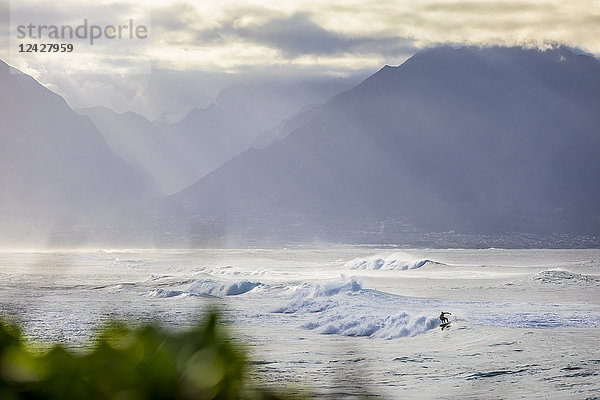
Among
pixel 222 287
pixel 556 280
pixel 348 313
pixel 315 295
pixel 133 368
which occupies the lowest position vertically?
pixel 556 280

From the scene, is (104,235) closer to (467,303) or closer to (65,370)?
(467,303)

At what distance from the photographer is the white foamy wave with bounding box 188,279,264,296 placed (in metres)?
51.5

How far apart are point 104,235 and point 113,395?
176 meters

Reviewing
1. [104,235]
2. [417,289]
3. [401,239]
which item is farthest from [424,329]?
[104,235]

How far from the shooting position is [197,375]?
59 centimetres

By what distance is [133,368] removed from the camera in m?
0.60

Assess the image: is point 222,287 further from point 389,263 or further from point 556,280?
point 389,263

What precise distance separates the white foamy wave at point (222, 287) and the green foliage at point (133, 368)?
50.6 m

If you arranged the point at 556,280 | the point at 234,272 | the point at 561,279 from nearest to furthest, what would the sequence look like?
the point at 556,280 < the point at 561,279 < the point at 234,272

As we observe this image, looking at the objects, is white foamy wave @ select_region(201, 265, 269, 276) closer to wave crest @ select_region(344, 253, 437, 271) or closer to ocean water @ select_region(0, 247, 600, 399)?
ocean water @ select_region(0, 247, 600, 399)

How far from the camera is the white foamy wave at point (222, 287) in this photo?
5147 centimetres

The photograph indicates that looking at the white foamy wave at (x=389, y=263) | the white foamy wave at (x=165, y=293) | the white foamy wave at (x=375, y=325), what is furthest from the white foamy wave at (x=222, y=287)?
the white foamy wave at (x=389, y=263)

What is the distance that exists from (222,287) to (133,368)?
52.8m

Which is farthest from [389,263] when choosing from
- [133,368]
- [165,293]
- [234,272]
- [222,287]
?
[133,368]
